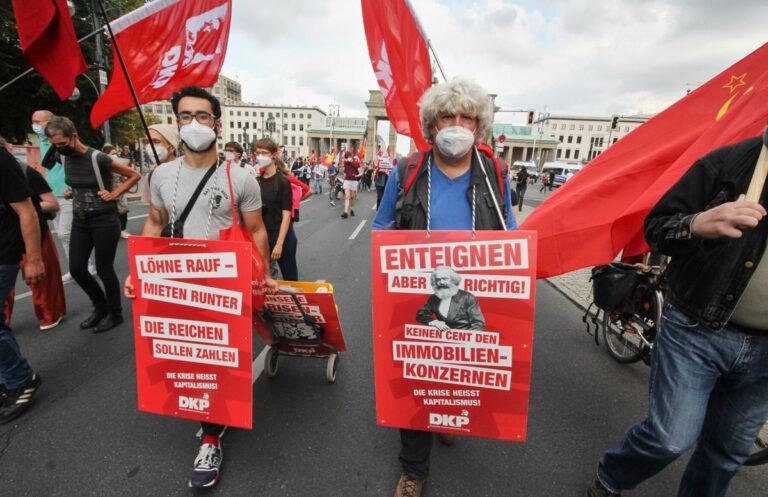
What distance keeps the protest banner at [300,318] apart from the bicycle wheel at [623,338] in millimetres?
2633

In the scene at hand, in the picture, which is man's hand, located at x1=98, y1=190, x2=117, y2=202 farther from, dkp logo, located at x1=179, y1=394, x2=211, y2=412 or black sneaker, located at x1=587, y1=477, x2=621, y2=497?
black sneaker, located at x1=587, y1=477, x2=621, y2=497

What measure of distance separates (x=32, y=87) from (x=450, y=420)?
26.7 metres

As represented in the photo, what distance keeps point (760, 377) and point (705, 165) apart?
2.99ft

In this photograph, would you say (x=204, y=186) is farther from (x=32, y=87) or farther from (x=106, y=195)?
(x=32, y=87)

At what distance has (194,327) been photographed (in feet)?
6.64

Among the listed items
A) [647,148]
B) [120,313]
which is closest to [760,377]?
[647,148]

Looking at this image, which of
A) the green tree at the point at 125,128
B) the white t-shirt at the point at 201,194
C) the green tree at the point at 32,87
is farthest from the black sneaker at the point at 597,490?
the green tree at the point at 125,128

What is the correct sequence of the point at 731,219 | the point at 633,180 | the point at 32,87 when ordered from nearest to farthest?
the point at 731,219, the point at 633,180, the point at 32,87

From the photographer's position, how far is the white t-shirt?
84.4 inches

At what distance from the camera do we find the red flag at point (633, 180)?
7.30 ft

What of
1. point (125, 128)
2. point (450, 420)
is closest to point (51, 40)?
point (450, 420)

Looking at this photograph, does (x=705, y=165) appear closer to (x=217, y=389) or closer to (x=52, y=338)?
(x=217, y=389)

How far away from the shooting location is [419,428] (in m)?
1.89

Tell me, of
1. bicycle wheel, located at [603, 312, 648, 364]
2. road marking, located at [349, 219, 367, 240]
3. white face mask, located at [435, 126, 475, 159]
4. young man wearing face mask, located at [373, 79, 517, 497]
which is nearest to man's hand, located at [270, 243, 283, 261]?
young man wearing face mask, located at [373, 79, 517, 497]
